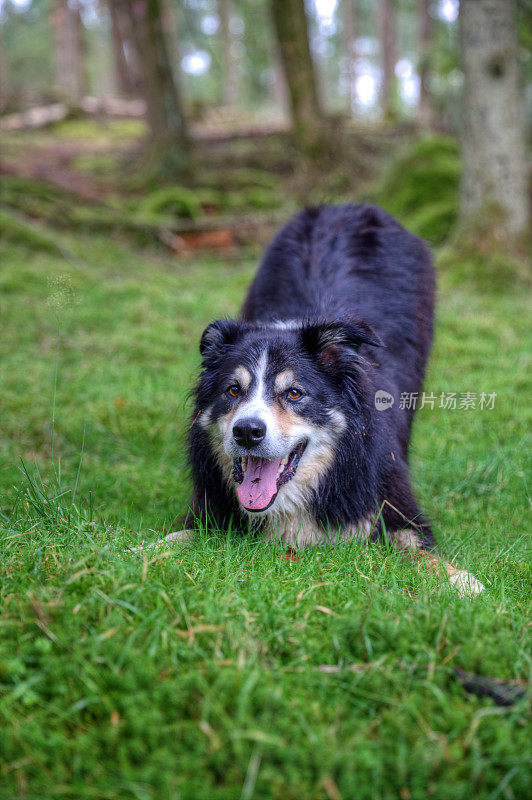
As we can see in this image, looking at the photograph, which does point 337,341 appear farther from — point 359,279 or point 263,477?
point 359,279

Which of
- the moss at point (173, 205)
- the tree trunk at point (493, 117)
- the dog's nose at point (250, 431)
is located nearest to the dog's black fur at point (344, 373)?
the dog's nose at point (250, 431)

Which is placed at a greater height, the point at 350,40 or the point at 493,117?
the point at 350,40

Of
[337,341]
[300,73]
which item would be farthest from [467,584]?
[300,73]

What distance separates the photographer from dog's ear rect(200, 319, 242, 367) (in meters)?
3.59

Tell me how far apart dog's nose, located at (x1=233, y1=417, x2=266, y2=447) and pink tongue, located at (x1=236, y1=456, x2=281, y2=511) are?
0.25 m

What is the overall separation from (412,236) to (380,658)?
361cm

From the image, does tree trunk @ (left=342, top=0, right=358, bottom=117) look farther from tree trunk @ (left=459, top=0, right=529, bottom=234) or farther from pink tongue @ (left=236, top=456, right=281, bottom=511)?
pink tongue @ (left=236, top=456, right=281, bottom=511)

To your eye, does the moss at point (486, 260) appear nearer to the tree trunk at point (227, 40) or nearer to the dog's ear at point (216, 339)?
the dog's ear at point (216, 339)

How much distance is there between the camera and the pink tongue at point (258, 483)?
10.6 ft

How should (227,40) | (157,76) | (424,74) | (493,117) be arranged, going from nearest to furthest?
(493,117)
(157,76)
(424,74)
(227,40)

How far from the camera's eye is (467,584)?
2838mm

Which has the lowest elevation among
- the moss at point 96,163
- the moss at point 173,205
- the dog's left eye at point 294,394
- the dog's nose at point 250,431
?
the dog's nose at point 250,431

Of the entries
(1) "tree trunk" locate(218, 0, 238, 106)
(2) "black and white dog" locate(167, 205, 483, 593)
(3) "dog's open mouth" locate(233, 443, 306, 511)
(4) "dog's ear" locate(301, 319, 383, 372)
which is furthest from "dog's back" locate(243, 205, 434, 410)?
(1) "tree trunk" locate(218, 0, 238, 106)

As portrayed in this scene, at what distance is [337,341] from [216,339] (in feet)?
2.18
